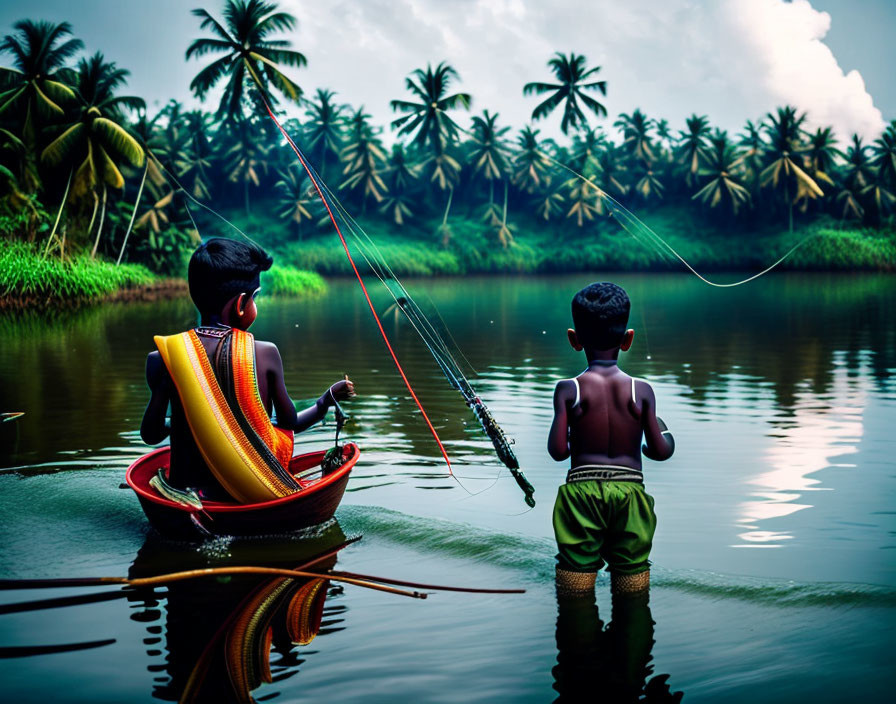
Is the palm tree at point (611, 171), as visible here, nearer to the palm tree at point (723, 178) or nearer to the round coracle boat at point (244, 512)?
the palm tree at point (723, 178)

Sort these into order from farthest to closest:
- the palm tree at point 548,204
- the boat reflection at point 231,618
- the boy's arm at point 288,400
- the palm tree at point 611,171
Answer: the palm tree at point 611,171
the palm tree at point 548,204
the boy's arm at point 288,400
the boat reflection at point 231,618

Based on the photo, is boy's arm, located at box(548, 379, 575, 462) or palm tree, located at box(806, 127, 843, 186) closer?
boy's arm, located at box(548, 379, 575, 462)

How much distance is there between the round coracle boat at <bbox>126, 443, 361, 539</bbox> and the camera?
16.2ft

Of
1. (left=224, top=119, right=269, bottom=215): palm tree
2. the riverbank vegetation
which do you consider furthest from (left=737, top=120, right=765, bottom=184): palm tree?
(left=224, top=119, right=269, bottom=215): palm tree

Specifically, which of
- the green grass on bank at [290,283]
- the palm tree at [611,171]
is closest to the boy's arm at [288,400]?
the green grass on bank at [290,283]

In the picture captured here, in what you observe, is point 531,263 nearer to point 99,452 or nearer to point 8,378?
point 8,378

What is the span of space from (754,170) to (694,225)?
5.41 metres

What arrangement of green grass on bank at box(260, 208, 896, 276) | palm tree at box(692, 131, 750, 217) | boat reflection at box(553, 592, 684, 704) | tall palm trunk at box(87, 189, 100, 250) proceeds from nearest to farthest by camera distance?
boat reflection at box(553, 592, 684, 704)
tall palm trunk at box(87, 189, 100, 250)
green grass on bank at box(260, 208, 896, 276)
palm tree at box(692, 131, 750, 217)

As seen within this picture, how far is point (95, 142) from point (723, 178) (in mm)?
41654

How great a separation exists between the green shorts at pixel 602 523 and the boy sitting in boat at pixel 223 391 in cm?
127

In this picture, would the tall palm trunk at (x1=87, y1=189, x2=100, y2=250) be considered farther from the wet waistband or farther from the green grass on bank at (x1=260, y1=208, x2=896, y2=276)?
the wet waistband

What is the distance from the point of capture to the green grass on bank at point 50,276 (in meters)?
28.2

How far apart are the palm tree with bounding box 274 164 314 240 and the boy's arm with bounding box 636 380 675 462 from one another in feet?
179

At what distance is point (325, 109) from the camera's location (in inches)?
2670
